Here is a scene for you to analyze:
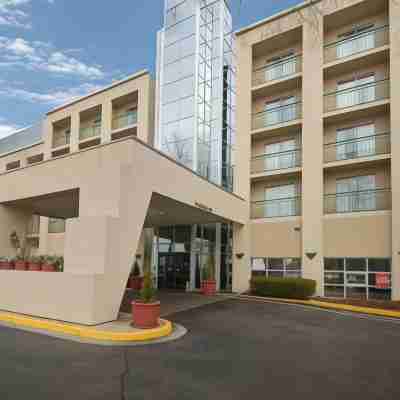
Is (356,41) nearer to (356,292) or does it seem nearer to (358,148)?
(358,148)

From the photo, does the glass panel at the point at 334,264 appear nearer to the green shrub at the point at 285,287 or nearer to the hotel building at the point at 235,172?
the hotel building at the point at 235,172

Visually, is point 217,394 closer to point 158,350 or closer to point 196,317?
point 158,350

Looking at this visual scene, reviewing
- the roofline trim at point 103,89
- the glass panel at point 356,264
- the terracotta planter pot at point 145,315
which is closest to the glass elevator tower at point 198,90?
the roofline trim at point 103,89

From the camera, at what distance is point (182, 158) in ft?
77.8

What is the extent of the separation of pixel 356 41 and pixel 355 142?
5735 mm

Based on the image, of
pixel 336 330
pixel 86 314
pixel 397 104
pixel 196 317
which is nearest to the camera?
pixel 86 314

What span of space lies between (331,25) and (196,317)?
18.2m

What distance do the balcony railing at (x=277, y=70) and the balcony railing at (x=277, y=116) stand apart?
6.12 ft

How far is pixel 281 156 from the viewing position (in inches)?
863

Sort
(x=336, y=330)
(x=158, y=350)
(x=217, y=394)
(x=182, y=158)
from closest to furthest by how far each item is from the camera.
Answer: (x=217, y=394) < (x=158, y=350) < (x=336, y=330) < (x=182, y=158)

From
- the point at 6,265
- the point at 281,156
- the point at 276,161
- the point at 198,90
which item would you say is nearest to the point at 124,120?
the point at 198,90

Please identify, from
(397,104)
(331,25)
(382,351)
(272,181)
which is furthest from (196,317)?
(331,25)

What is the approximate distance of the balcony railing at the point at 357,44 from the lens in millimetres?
19422

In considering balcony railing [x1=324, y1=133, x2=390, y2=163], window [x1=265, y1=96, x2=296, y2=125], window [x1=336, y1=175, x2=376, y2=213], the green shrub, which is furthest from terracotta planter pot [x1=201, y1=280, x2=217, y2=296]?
window [x1=265, y1=96, x2=296, y2=125]
